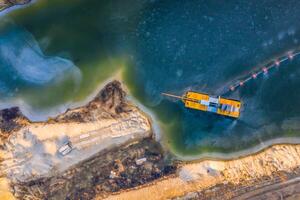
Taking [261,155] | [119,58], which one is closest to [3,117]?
[119,58]

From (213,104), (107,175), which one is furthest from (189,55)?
(107,175)

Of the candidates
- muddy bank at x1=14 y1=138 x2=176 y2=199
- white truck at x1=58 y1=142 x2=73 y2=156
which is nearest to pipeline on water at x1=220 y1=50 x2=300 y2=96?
muddy bank at x1=14 y1=138 x2=176 y2=199

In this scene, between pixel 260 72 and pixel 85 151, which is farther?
pixel 260 72

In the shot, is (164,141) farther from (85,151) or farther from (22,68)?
(22,68)

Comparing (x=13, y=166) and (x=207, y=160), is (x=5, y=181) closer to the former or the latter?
(x=13, y=166)

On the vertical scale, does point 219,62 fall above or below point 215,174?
above

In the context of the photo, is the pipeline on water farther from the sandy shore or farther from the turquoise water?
the sandy shore
